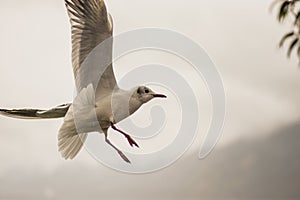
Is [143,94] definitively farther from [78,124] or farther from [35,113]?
[35,113]

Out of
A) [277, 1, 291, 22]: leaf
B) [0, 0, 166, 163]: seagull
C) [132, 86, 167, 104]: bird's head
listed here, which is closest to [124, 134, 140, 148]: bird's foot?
[0, 0, 166, 163]: seagull

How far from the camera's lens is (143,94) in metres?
1.59

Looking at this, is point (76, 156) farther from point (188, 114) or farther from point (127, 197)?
point (188, 114)

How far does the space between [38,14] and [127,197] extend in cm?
56

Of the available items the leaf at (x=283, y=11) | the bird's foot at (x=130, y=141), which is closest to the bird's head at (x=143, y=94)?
the bird's foot at (x=130, y=141)

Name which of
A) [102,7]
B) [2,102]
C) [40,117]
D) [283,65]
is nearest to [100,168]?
[40,117]

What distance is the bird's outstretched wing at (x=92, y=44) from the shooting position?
1579mm

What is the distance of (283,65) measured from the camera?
1.63 meters

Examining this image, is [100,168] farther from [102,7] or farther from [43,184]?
[102,7]

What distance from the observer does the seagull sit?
1.58 metres

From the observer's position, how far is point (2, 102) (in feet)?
5.34

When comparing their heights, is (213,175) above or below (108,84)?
above

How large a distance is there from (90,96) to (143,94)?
0.14 metres

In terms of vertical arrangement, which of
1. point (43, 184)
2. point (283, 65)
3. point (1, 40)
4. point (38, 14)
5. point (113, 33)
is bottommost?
point (43, 184)
